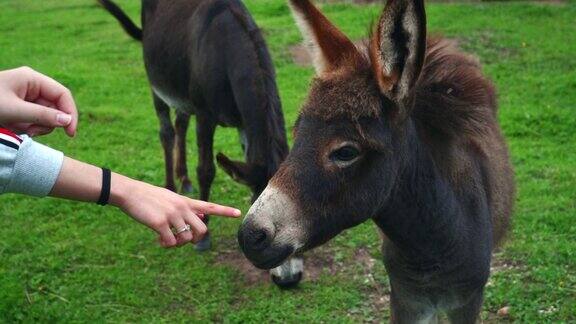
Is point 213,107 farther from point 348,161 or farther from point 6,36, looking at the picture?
point 6,36

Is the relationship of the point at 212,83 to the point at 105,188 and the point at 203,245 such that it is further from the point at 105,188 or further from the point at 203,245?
the point at 105,188

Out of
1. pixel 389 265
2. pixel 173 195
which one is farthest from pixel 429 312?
pixel 173 195

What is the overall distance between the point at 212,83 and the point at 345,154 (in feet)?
8.50

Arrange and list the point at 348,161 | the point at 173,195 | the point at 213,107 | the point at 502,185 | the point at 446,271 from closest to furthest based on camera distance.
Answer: the point at 173,195, the point at 348,161, the point at 446,271, the point at 502,185, the point at 213,107

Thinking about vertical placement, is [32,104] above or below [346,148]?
above

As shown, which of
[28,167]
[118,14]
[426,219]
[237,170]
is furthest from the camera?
[118,14]

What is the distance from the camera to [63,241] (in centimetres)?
530

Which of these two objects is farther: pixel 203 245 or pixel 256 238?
pixel 203 245

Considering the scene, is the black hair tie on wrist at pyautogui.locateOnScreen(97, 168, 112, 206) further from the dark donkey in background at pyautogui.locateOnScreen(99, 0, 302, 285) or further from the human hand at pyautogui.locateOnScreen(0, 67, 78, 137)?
the dark donkey in background at pyautogui.locateOnScreen(99, 0, 302, 285)

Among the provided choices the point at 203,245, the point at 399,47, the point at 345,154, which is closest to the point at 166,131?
the point at 203,245

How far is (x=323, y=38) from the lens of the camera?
2586 millimetres

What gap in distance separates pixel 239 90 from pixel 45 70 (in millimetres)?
6896

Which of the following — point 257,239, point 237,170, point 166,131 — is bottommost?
point 166,131

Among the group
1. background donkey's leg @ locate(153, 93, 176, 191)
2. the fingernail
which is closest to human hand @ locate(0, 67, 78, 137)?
the fingernail
